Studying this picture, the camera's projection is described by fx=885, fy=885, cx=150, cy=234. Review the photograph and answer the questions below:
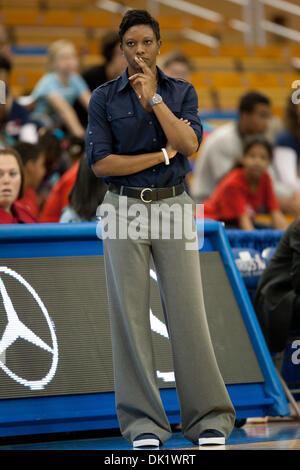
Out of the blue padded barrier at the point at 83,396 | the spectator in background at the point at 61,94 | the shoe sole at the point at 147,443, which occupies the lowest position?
the shoe sole at the point at 147,443

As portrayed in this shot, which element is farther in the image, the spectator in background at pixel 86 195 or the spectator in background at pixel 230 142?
the spectator in background at pixel 230 142

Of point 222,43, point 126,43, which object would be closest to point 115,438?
point 126,43

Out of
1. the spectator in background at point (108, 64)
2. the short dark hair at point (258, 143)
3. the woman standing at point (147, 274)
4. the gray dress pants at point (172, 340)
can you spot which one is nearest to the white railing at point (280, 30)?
the spectator in background at point (108, 64)

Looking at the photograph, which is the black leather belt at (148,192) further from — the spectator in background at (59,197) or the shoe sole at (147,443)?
the spectator in background at (59,197)

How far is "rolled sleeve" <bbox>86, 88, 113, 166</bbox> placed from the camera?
337cm

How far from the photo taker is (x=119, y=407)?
3410mm

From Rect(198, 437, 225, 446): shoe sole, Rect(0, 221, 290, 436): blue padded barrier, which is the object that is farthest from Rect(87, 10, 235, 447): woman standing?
Rect(0, 221, 290, 436): blue padded barrier

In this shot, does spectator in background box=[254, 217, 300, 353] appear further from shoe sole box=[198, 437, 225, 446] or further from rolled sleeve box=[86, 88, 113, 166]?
rolled sleeve box=[86, 88, 113, 166]

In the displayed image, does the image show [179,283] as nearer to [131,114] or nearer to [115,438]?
[131,114]

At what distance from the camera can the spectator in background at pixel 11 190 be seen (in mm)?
4672

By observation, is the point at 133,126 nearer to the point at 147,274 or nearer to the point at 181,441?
the point at 147,274

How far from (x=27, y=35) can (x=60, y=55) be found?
5.52m

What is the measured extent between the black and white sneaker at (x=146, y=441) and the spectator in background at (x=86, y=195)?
6.04 ft

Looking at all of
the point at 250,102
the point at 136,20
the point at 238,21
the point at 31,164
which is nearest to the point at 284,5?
the point at 238,21
